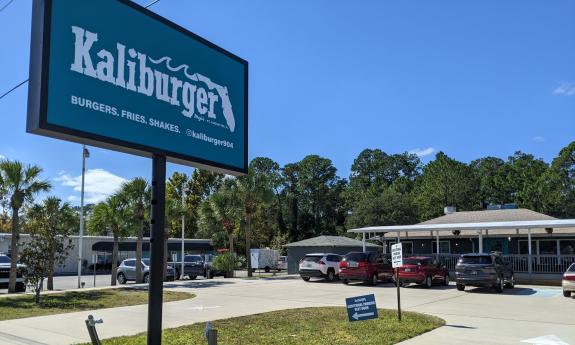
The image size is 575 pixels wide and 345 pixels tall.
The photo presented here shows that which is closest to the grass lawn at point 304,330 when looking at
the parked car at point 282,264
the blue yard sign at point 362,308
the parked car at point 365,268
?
the blue yard sign at point 362,308

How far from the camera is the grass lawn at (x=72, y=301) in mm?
15697

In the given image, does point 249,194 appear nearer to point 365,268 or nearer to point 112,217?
point 112,217

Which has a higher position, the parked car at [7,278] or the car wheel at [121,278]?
the parked car at [7,278]

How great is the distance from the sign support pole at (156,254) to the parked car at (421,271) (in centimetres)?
1779

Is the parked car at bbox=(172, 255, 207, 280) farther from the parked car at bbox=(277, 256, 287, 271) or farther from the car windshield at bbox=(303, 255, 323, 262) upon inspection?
the parked car at bbox=(277, 256, 287, 271)

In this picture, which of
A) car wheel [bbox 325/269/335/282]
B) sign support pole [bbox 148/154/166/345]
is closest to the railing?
car wheel [bbox 325/269/335/282]

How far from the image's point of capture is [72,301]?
1845 centimetres

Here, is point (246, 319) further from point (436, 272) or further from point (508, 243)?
point (508, 243)

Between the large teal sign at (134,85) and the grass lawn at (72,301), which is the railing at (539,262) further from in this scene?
the large teal sign at (134,85)

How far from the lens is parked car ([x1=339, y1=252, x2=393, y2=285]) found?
25984 millimetres

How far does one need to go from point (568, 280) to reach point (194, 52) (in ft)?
56.4

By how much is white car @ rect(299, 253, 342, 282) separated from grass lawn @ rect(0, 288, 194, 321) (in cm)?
927

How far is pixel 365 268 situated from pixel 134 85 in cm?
2019

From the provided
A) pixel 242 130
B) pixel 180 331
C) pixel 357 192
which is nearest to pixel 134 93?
pixel 242 130
